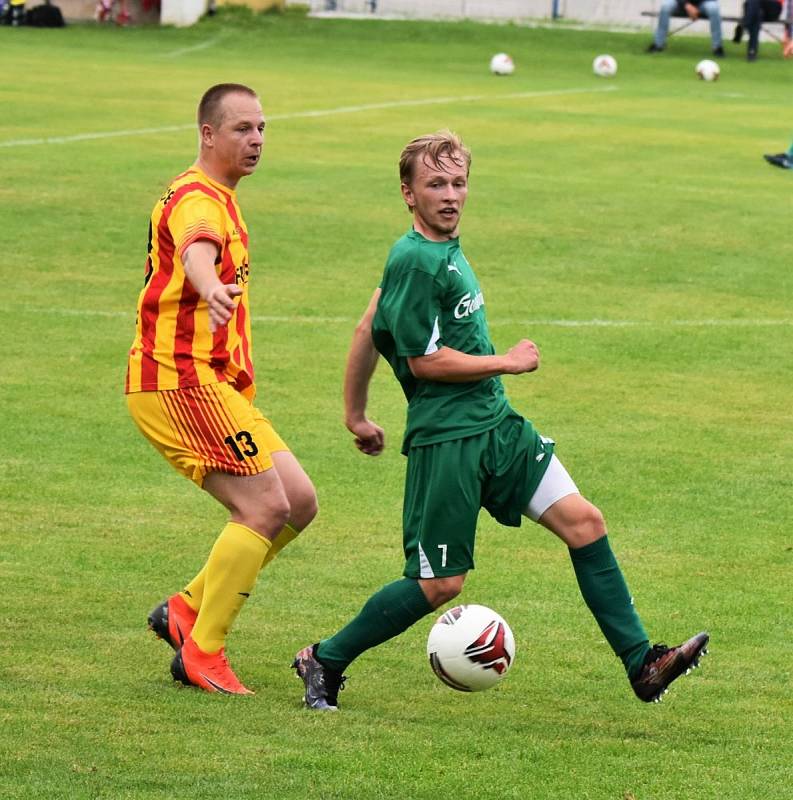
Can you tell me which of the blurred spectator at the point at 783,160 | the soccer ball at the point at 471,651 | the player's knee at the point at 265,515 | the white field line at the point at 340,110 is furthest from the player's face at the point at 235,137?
the blurred spectator at the point at 783,160

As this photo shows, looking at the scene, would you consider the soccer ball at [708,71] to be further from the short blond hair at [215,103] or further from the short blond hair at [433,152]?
the short blond hair at [433,152]

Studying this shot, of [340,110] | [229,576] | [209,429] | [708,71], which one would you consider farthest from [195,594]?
[708,71]

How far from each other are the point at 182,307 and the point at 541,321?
761 cm

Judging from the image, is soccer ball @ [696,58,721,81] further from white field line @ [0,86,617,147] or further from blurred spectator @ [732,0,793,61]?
blurred spectator @ [732,0,793,61]

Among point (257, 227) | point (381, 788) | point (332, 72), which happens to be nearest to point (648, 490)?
point (381, 788)

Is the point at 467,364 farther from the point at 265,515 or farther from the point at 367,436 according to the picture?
the point at 265,515

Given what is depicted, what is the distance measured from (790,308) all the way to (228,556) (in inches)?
359

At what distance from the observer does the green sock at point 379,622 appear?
616 cm

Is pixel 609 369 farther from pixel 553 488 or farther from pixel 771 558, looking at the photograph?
pixel 553 488

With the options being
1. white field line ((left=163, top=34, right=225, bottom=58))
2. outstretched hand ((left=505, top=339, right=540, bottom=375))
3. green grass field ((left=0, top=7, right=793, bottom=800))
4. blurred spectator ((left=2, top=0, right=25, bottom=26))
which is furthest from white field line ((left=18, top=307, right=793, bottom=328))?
blurred spectator ((left=2, top=0, right=25, bottom=26))

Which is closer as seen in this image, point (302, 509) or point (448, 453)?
point (448, 453)

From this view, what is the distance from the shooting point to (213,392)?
21.2 ft

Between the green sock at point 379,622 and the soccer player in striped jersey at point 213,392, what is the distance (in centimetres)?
44

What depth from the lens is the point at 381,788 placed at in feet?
17.3
